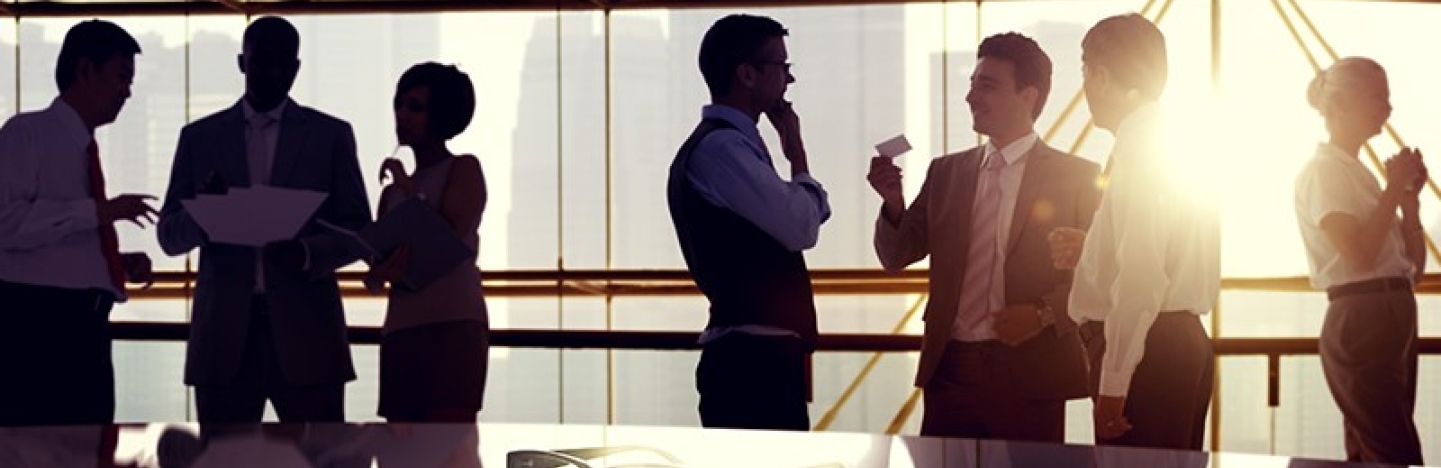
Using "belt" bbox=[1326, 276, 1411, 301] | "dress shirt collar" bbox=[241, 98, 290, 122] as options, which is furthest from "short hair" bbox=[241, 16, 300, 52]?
"belt" bbox=[1326, 276, 1411, 301]

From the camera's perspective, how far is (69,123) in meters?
3.57

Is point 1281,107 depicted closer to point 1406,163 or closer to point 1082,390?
point 1406,163

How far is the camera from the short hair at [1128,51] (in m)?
2.73

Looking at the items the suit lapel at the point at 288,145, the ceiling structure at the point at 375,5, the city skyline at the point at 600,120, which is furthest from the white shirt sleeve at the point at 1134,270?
the ceiling structure at the point at 375,5

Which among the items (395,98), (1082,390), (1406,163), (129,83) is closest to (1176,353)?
(1082,390)

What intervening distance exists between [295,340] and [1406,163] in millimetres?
2044

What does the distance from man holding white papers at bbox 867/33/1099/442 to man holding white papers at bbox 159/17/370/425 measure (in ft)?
3.62

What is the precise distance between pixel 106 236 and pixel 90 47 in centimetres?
34

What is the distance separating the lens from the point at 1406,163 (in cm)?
370

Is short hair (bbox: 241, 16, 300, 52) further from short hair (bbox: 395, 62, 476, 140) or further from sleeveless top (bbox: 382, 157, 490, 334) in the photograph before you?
sleeveless top (bbox: 382, 157, 490, 334)

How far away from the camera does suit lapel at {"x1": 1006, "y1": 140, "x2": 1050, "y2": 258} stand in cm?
279

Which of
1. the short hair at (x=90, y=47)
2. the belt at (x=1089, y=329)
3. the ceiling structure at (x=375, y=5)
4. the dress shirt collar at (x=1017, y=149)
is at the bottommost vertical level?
the belt at (x=1089, y=329)

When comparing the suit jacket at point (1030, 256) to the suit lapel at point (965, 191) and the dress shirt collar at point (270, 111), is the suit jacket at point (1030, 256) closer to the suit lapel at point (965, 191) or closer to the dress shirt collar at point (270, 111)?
the suit lapel at point (965, 191)

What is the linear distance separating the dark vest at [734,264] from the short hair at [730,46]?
0.25 feet
